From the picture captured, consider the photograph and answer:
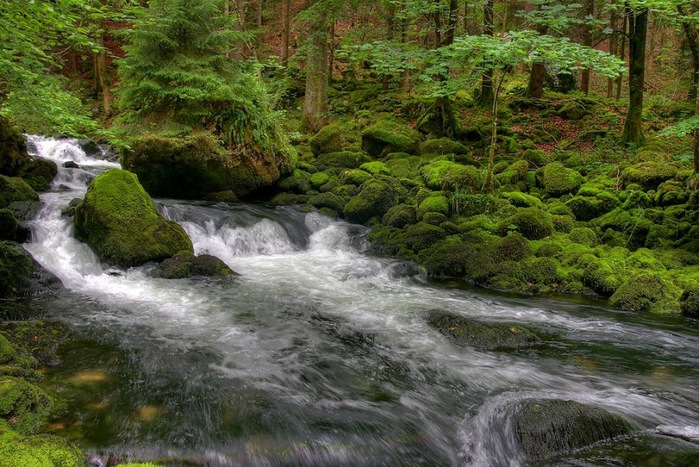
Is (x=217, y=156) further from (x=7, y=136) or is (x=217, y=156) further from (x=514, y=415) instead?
(x=514, y=415)

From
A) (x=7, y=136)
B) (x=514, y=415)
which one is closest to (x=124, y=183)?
(x=7, y=136)

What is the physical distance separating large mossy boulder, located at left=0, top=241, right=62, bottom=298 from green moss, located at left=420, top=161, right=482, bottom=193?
29.8 ft

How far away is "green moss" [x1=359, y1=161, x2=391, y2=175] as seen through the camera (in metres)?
14.0

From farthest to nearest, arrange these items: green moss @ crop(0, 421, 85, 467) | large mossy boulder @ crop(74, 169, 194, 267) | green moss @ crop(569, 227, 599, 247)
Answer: green moss @ crop(569, 227, 599, 247) → large mossy boulder @ crop(74, 169, 194, 267) → green moss @ crop(0, 421, 85, 467)

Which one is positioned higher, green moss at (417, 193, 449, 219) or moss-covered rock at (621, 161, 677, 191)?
moss-covered rock at (621, 161, 677, 191)

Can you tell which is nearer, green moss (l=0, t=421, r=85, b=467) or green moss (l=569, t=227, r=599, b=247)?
green moss (l=0, t=421, r=85, b=467)

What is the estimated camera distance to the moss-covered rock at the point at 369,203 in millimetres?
12117

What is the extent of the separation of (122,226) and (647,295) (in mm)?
9460

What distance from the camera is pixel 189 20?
12.0 metres

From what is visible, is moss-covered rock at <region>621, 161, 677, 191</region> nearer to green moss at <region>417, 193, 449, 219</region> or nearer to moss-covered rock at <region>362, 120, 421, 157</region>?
Result: green moss at <region>417, 193, 449, 219</region>

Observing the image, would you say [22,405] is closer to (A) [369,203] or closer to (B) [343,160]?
(A) [369,203]

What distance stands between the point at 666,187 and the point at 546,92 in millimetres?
10360

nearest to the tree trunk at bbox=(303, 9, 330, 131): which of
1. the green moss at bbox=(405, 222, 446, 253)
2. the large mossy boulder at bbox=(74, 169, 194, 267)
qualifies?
the green moss at bbox=(405, 222, 446, 253)

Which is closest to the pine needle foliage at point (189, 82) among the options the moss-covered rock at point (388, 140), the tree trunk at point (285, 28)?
the moss-covered rock at point (388, 140)
